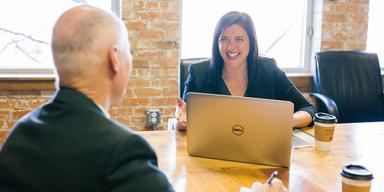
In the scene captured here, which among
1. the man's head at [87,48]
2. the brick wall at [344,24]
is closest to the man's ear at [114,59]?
the man's head at [87,48]

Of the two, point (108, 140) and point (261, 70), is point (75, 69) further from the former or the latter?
point (261, 70)

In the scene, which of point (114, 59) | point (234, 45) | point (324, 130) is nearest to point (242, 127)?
point (324, 130)

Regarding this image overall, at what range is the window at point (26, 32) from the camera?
317 centimetres

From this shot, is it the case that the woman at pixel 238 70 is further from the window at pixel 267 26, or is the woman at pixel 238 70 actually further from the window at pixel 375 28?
the window at pixel 375 28

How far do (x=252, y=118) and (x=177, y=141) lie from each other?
434 mm

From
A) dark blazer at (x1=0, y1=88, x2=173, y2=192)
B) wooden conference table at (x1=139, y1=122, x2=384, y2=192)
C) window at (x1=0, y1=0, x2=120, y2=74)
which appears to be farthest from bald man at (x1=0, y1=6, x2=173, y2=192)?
window at (x1=0, y1=0, x2=120, y2=74)

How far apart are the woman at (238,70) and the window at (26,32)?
1.13 meters

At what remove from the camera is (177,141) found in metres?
1.91

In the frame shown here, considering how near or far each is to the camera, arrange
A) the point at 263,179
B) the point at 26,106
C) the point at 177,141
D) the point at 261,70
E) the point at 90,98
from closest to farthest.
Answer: the point at 90,98
the point at 263,179
the point at 177,141
the point at 261,70
the point at 26,106

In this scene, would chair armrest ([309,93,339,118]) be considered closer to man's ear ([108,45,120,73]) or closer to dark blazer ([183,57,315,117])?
dark blazer ([183,57,315,117])

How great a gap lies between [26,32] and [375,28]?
279 centimetres

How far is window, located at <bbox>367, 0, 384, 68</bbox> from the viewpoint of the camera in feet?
12.7

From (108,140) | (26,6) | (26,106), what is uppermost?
(26,6)

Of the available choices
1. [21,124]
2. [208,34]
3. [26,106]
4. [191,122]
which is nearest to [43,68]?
[26,106]
